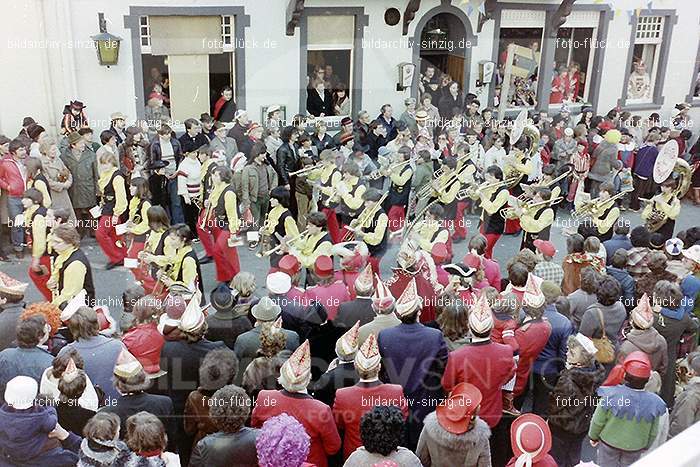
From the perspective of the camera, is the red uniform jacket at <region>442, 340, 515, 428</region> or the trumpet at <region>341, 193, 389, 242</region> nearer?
the red uniform jacket at <region>442, 340, 515, 428</region>

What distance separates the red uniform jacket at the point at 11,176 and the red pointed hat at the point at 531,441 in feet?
23.5

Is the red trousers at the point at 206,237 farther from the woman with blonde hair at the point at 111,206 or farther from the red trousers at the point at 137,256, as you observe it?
the red trousers at the point at 137,256

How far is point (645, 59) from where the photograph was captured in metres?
16.2

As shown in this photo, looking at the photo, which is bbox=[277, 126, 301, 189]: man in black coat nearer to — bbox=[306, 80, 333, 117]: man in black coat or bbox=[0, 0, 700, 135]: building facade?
bbox=[0, 0, 700, 135]: building facade

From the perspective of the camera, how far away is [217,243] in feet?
27.4

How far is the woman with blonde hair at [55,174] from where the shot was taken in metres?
8.88

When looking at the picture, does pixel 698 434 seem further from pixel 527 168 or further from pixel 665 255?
pixel 527 168

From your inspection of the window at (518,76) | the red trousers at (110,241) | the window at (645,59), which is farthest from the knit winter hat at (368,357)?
the window at (645,59)

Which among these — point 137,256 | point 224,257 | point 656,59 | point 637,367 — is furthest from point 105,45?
point 656,59

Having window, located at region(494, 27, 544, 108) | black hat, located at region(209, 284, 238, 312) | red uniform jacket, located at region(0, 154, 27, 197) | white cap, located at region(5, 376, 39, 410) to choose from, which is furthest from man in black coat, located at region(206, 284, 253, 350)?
window, located at region(494, 27, 544, 108)

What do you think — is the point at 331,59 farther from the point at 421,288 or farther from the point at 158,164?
the point at 421,288

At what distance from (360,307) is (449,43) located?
987 centimetres

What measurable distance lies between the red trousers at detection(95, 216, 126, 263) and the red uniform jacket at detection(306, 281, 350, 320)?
4138mm

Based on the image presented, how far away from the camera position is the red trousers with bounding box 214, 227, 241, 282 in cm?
827
